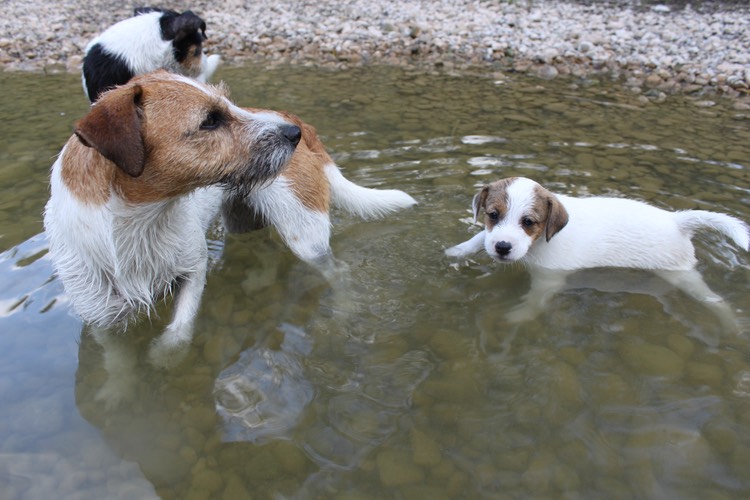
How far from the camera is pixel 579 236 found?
3.75 meters

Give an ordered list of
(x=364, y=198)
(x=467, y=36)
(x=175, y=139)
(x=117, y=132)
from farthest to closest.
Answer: (x=467, y=36), (x=364, y=198), (x=175, y=139), (x=117, y=132)

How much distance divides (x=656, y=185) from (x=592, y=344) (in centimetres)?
237

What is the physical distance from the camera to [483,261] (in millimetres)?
4176

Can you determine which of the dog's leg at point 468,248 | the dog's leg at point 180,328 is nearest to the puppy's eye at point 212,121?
the dog's leg at point 180,328

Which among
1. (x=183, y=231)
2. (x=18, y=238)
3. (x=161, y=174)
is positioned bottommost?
(x=18, y=238)

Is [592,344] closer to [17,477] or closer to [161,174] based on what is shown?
[161,174]

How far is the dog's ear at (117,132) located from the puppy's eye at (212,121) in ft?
1.03

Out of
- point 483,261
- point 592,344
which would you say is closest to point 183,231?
point 483,261

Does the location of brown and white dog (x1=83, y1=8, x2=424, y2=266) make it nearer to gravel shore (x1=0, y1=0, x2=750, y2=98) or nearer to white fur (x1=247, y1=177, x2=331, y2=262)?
white fur (x1=247, y1=177, x2=331, y2=262)

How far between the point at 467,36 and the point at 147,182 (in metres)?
7.88

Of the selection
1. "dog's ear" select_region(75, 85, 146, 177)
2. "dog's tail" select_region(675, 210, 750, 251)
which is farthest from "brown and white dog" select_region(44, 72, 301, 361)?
"dog's tail" select_region(675, 210, 750, 251)

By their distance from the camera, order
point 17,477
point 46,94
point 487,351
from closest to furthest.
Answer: point 17,477, point 487,351, point 46,94

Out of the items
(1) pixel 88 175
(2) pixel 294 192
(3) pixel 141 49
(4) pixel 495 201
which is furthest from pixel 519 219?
(3) pixel 141 49

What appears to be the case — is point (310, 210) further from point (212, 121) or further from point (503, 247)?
point (503, 247)
